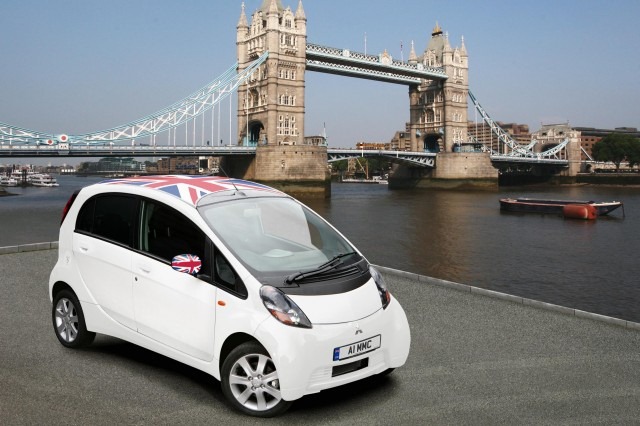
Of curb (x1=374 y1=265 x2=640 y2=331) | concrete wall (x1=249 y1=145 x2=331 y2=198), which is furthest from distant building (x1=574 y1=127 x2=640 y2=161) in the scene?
curb (x1=374 y1=265 x2=640 y2=331)

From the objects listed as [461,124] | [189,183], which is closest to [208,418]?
[189,183]

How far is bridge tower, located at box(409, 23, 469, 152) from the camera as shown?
82.1 m

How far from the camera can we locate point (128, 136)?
178 ft

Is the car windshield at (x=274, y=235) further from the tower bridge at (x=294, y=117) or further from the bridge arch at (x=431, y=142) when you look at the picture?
the bridge arch at (x=431, y=142)

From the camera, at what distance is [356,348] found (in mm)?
→ 3789

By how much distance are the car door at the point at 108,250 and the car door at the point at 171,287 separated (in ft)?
0.42

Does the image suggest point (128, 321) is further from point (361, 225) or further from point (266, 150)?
point (266, 150)

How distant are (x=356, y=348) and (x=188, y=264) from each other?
1188 millimetres

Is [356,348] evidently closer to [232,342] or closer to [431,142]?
[232,342]

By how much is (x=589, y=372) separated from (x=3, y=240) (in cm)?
2336

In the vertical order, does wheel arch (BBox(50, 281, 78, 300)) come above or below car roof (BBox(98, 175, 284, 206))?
below

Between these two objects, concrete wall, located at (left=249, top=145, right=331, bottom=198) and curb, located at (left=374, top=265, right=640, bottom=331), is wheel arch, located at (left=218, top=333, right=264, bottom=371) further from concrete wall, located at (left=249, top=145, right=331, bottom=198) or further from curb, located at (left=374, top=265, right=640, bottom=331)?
concrete wall, located at (left=249, top=145, right=331, bottom=198)

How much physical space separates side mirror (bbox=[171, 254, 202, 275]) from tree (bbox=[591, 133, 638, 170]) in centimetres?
10517

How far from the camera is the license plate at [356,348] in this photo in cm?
369
